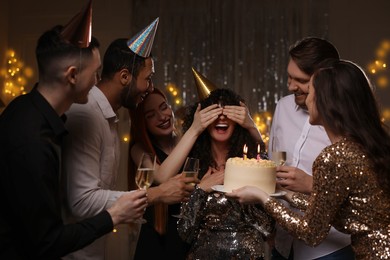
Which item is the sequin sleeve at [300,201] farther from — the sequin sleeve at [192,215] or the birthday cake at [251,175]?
the sequin sleeve at [192,215]

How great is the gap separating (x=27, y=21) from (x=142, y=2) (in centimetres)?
116

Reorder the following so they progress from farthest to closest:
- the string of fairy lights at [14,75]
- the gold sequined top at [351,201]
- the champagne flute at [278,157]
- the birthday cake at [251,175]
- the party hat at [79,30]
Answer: the string of fairy lights at [14,75]
the champagne flute at [278,157]
the birthday cake at [251,175]
the party hat at [79,30]
the gold sequined top at [351,201]

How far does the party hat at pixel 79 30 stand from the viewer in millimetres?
1937

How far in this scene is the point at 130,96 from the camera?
245 cm

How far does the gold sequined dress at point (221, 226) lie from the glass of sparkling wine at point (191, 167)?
0.66 ft

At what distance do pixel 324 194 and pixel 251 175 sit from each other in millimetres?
398

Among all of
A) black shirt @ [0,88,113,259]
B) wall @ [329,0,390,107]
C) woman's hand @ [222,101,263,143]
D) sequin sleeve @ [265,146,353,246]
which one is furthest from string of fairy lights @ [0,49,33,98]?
sequin sleeve @ [265,146,353,246]

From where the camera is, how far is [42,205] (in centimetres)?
168

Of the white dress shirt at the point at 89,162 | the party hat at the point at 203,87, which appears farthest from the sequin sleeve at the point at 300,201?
the party hat at the point at 203,87

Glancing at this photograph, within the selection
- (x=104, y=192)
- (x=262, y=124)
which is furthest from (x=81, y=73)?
(x=262, y=124)

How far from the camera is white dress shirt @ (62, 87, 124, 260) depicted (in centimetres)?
204

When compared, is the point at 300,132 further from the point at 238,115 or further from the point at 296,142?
the point at 238,115

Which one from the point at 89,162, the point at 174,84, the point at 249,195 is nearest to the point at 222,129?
the point at 249,195

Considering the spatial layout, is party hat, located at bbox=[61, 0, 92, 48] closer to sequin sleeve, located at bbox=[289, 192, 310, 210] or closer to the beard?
the beard
